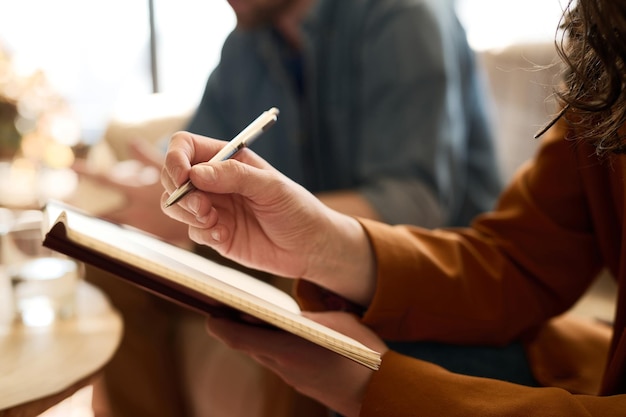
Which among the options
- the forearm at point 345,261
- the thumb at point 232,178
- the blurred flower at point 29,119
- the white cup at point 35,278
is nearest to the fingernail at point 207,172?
the thumb at point 232,178

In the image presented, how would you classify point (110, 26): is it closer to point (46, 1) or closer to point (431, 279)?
point (46, 1)

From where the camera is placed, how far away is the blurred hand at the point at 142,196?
1.24m

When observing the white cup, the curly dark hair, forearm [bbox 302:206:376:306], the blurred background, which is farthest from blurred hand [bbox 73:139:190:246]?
the blurred background

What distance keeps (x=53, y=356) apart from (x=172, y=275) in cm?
28

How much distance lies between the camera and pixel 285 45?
1505mm

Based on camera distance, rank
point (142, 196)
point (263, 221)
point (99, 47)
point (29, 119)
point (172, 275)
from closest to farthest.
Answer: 1. point (172, 275)
2. point (263, 221)
3. point (142, 196)
4. point (29, 119)
5. point (99, 47)

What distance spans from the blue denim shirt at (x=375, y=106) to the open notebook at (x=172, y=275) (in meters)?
0.63

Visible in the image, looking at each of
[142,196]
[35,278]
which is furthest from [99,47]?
[35,278]

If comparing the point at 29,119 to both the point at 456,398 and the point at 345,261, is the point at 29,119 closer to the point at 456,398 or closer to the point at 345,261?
the point at 345,261

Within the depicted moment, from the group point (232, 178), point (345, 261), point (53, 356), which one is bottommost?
point (53, 356)

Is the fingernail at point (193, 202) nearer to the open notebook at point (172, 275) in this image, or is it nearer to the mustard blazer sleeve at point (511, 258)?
the open notebook at point (172, 275)

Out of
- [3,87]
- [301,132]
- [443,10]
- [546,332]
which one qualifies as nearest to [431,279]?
[546,332]

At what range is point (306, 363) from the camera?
67 centimetres

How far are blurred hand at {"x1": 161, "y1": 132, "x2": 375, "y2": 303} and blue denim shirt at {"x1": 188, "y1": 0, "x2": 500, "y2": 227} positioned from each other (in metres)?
0.53
